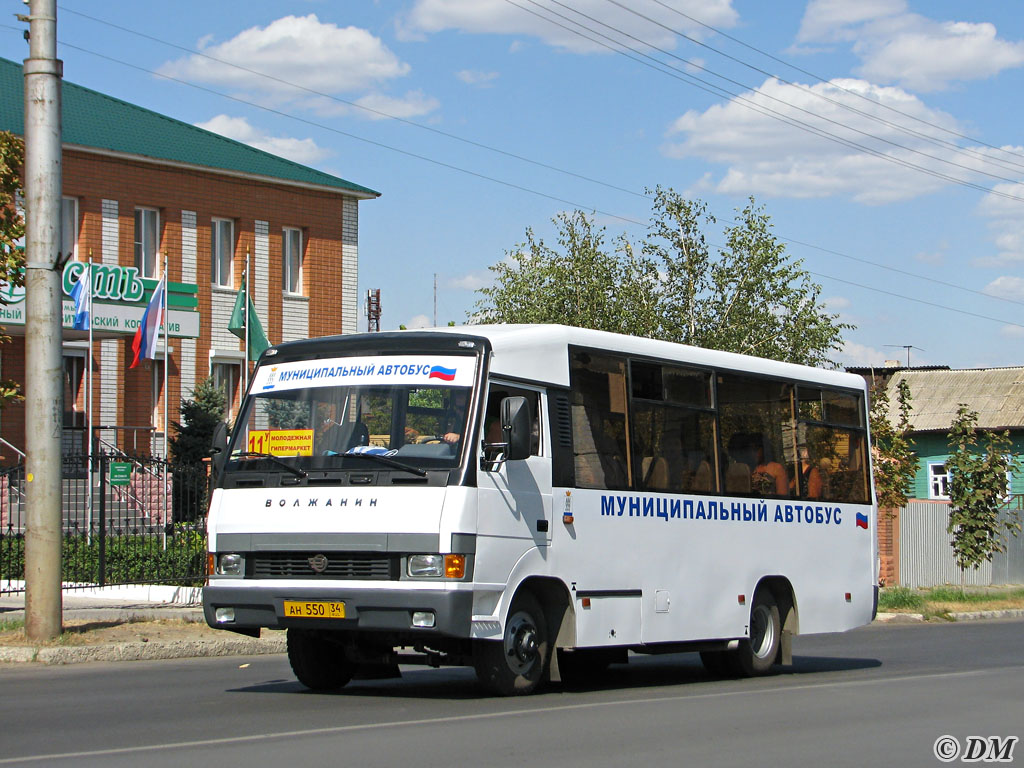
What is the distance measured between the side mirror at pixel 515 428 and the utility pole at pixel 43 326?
5997mm

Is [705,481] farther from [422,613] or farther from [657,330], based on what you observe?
[657,330]

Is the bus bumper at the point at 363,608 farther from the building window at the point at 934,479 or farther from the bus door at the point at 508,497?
the building window at the point at 934,479

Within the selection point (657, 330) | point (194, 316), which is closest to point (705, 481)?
point (657, 330)

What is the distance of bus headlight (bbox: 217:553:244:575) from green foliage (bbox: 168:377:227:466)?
2464cm

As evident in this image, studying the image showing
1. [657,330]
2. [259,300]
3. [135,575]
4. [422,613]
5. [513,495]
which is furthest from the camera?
[259,300]

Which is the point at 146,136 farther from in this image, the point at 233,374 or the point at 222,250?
the point at 233,374

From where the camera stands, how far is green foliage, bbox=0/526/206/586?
19.8 metres

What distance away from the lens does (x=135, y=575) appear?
796 inches

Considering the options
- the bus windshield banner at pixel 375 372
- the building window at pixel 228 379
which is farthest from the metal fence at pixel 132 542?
the building window at pixel 228 379

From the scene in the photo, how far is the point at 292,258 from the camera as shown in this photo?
41531 mm

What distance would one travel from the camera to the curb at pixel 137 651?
14.1m

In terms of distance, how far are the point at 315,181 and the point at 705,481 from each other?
29330 millimetres

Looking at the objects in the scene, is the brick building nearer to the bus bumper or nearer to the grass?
the grass

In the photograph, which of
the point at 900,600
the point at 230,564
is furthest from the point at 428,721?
the point at 900,600
